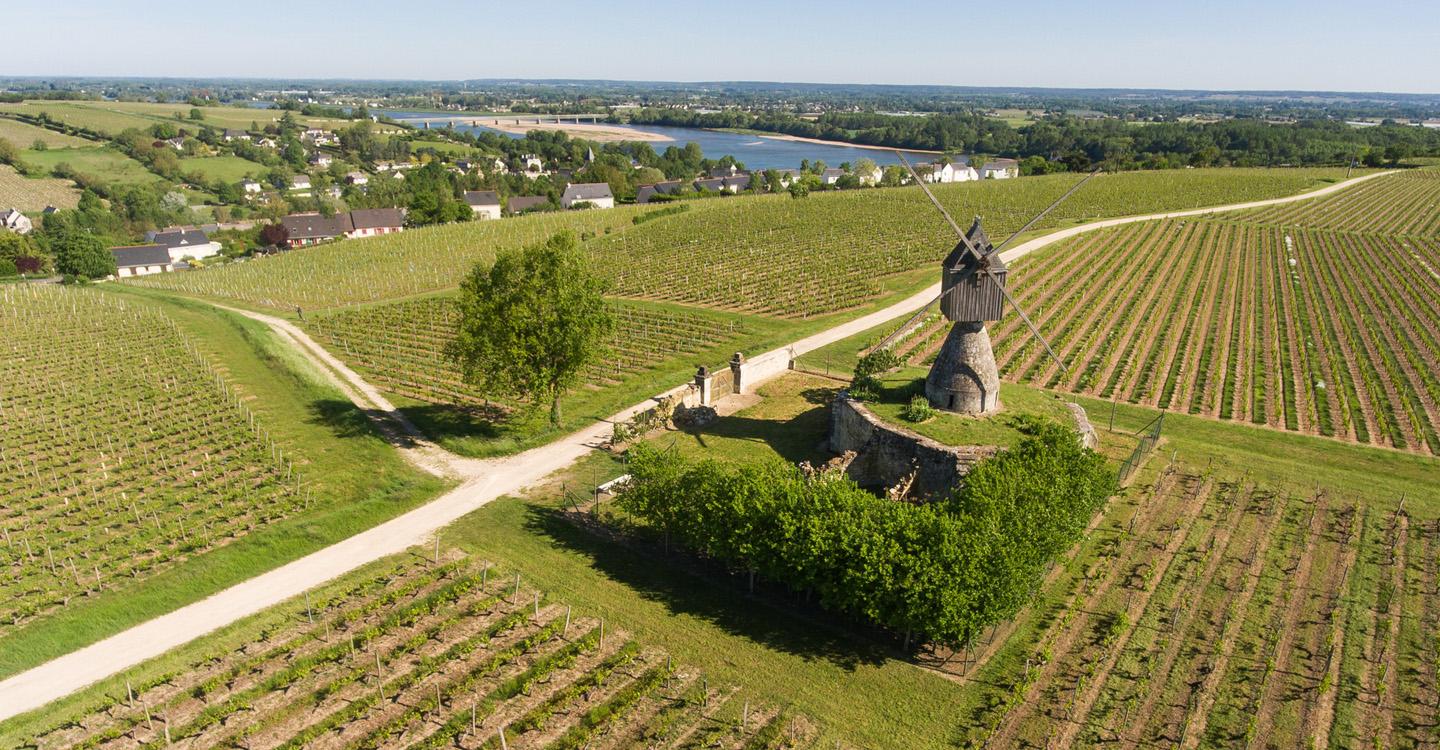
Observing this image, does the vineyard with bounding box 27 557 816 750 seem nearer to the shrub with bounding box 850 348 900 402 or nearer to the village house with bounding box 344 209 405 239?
the shrub with bounding box 850 348 900 402

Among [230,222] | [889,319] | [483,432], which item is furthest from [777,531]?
[230,222]

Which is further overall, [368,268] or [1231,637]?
[368,268]

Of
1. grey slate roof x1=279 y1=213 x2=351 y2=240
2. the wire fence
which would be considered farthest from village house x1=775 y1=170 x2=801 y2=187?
the wire fence

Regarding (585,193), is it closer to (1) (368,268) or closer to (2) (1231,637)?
(1) (368,268)

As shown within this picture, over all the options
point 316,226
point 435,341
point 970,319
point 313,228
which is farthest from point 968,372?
point 316,226

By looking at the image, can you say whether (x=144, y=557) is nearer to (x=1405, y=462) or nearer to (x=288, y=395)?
(x=288, y=395)
